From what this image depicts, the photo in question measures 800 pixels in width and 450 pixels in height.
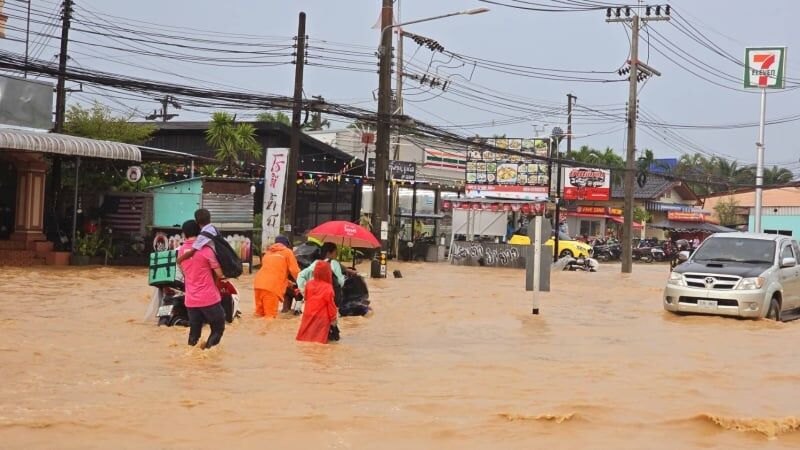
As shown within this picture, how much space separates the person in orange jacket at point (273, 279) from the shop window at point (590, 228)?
1818 inches

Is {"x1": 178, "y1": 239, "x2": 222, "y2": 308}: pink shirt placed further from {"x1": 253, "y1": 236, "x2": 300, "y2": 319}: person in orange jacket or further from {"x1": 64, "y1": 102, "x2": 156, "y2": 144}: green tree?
{"x1": 64, "y1": 102, "x2": 156, "y2": 144}: green tree

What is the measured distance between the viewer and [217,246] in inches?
388

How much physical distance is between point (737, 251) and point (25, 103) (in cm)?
1870

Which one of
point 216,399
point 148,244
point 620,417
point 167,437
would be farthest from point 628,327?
point 148,244

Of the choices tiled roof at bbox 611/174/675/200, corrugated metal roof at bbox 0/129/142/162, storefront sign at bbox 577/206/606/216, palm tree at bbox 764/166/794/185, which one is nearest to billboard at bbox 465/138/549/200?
corrugated metal roof at bbox 0/129/142/162

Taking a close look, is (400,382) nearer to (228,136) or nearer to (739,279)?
(739,279)

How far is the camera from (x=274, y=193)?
84.6 feet

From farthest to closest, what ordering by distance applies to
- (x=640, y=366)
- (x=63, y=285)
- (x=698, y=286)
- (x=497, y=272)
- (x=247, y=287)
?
(x=497, y=272) → (x=247, y=287) → (x=63, y=285) → (x=698, y=286) → (x=640, y=366)

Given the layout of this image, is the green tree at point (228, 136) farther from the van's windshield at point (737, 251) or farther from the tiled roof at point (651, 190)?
the tiled roof at point (651, 190)

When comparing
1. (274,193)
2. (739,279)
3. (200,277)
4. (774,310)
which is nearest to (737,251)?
(774,310)

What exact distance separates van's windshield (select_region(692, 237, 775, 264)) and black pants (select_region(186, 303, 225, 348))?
9.46 m

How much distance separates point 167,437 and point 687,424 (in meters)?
4.29

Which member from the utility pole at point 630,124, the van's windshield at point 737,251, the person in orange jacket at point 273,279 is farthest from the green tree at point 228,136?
the van's windshield at point 737,251

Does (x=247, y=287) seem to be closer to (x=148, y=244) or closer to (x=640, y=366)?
(x=148, y=244)
